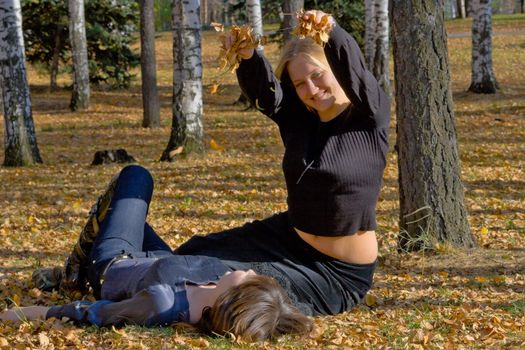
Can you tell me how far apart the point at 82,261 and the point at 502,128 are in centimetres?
1184

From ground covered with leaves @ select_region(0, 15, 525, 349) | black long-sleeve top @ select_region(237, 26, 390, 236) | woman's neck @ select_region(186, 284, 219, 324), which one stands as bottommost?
ground covered with leaves @ select_region(0, 15, 525, 349)

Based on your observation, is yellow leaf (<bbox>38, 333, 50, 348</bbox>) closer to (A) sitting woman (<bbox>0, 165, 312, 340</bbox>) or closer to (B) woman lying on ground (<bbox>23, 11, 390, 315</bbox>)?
(A) sitting woman (<bbox>0, 165, 312, 340</bbox>)

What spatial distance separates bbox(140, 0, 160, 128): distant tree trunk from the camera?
→ 55.9 ft

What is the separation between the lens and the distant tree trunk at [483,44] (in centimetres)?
1997

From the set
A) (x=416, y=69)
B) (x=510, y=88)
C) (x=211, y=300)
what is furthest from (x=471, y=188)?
(x=510, y=88)

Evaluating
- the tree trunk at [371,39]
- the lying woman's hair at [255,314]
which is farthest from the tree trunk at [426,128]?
the tree trunk at [371,39]

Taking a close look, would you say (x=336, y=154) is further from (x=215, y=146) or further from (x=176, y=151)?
(x=215, y=146)

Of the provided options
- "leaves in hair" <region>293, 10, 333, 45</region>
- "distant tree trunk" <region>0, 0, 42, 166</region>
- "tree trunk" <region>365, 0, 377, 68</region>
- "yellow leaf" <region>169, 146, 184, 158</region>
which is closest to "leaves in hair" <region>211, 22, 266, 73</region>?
"leaves in hair" <region>293, 10, 333, 45</region>

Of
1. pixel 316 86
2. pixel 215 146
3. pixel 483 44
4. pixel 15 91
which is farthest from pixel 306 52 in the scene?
pixel 483 44

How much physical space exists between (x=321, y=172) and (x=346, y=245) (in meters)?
0.46

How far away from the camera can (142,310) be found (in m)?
4.35

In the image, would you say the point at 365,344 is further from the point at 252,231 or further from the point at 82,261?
the point at 82,261

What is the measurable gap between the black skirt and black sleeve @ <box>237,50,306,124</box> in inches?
25.1

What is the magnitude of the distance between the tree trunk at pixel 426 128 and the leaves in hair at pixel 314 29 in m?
2.12
